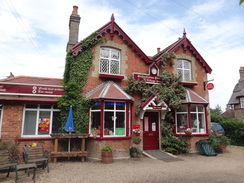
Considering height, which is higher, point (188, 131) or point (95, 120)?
point (95, 120)

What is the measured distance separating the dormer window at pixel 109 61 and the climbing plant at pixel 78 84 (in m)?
0.75

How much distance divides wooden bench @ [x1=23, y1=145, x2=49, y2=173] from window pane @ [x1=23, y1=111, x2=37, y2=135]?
2535 mm

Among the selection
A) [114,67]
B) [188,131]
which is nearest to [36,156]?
[114,67]

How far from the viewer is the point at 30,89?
946cm

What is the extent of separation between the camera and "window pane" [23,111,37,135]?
9438 mm

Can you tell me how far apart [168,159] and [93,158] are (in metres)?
3.86

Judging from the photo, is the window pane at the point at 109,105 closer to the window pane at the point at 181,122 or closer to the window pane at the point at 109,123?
the window pane at the point at 109,123

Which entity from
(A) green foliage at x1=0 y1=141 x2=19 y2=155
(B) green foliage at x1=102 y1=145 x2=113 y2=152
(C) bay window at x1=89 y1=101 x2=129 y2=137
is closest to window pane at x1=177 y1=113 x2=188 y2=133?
(C) bay window at x1=89 y1=101 x2=129 y2=137

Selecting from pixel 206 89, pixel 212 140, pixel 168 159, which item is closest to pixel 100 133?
pixel 168 159

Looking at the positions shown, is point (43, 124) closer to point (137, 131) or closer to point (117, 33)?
point (137, 131)

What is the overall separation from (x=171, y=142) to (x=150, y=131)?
4.64 ft

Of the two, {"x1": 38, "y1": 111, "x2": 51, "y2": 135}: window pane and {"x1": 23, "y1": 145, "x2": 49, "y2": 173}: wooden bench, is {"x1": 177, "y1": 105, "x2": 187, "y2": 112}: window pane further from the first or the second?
{"x1": 23, "y1": 145, "x2": 49, "y2": 173}: wooden bench

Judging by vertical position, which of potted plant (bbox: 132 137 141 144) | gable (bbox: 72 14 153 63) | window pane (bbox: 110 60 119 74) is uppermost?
gable (bbox: 72 14 153 63)

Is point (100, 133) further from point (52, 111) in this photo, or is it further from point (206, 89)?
point (206, 89)
